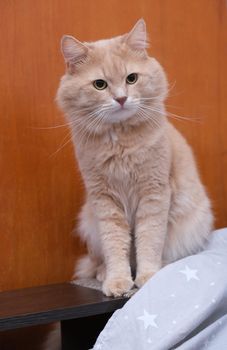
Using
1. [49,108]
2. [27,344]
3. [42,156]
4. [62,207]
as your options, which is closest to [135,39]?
[49,108]

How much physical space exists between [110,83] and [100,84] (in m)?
0.03

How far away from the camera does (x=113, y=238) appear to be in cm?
136

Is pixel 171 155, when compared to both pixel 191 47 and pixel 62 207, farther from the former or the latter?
pixel 191 47

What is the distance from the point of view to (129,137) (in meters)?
1.36

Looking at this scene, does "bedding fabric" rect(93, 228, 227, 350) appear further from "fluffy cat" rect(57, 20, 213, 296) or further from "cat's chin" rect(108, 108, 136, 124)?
"cat's chin" rect(108, 108, 136, 124)

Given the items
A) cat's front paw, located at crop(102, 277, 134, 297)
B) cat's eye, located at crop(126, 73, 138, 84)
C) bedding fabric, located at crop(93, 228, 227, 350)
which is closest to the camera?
bedding fabric, located at crop(93, 228, 227, 350)

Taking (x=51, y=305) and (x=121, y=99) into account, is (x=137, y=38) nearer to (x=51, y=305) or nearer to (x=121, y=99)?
(x=121, y=99)

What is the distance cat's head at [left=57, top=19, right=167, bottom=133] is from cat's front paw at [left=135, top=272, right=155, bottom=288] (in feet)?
1.41

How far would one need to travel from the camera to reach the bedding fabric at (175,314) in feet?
3.33

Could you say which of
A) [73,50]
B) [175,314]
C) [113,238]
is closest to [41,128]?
[73,50]

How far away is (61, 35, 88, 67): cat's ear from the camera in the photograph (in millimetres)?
1309

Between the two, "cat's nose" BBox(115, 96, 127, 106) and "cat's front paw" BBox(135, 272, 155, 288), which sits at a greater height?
"cat's nose" BBox(115, 96, 127, 106)

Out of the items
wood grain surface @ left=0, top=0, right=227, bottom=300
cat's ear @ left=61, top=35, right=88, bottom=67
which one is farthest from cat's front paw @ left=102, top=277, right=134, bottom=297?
cat's ear @ left=61, top=35, right=88, bottom=67

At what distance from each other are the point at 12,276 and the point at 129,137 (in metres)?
0.62
